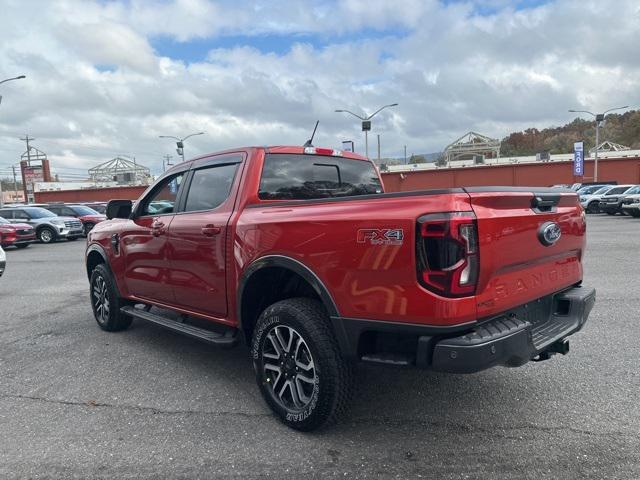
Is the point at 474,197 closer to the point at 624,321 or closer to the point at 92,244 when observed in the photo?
the point at 624,321

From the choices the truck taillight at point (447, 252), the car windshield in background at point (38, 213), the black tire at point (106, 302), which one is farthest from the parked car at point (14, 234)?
the truck taillight at point (447, 252)

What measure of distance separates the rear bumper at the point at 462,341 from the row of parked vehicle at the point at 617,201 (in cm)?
1817

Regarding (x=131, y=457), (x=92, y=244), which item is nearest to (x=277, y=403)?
(x=131, y=457)

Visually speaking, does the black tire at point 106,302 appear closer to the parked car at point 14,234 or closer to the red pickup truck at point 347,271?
the red pickup truck at point 347,271

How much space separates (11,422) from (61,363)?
1.22 m

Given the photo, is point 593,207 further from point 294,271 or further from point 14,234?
point 294,271

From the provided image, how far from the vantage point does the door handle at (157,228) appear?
4.46 meters

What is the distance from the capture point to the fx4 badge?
8.47 ft

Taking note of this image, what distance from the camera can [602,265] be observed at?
9422 millimetres

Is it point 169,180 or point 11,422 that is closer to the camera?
point 11,422

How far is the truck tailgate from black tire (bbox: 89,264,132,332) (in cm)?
416

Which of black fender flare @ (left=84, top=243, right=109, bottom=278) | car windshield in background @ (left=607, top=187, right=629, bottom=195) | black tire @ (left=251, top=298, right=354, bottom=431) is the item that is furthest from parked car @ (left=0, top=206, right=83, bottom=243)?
car windshield in background @ (left=607, top=187, right=629, bottom=195)

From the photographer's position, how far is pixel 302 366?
Result: 10.4ft

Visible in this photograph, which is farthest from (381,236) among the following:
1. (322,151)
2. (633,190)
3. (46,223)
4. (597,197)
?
(597,197)
